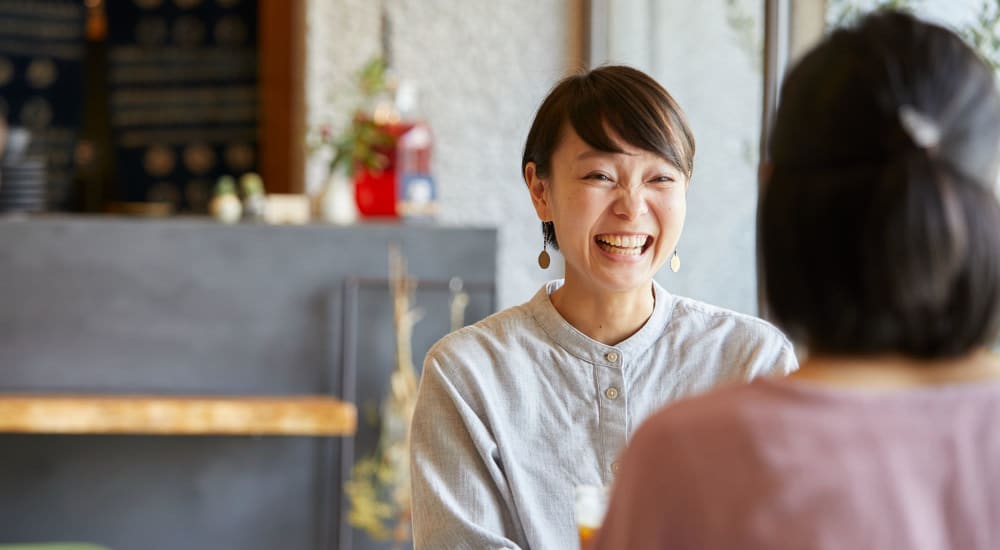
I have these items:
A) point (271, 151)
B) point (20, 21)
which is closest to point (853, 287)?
point (271, 151)

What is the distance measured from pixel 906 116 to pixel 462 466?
2.41 ft

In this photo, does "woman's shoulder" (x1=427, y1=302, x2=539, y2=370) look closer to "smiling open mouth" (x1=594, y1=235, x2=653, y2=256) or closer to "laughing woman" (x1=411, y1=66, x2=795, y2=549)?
"laughing woman" (x1=411, y1=66, x2=795, y2=549)

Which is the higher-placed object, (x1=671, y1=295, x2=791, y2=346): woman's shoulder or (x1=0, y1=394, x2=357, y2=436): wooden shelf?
(x1=671, y1=295, x2=791, y2=346): woman's shoulder

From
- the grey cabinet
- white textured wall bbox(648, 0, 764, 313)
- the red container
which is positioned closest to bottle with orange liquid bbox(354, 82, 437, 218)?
the red container

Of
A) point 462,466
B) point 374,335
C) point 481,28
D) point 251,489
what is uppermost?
point 481,28

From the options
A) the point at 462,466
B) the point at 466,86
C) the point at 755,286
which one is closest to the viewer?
the point at 462,466

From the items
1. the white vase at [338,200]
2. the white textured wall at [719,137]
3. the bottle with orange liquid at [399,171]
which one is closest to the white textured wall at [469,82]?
the bottle with orange liquid at [399,171]

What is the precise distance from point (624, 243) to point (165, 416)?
224cm

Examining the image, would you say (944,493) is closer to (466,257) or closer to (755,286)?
(755,286)

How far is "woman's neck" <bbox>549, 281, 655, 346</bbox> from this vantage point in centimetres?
145

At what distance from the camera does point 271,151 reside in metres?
6.06

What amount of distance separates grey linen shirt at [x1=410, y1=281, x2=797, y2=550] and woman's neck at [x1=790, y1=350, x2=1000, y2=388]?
0.59 metres

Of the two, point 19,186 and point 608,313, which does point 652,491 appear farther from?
point 19,186

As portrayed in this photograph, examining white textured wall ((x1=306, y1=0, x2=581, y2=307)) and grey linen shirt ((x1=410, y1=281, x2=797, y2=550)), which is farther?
white textured wall ((x1=306, y1=0, x2=581, y2=307))
